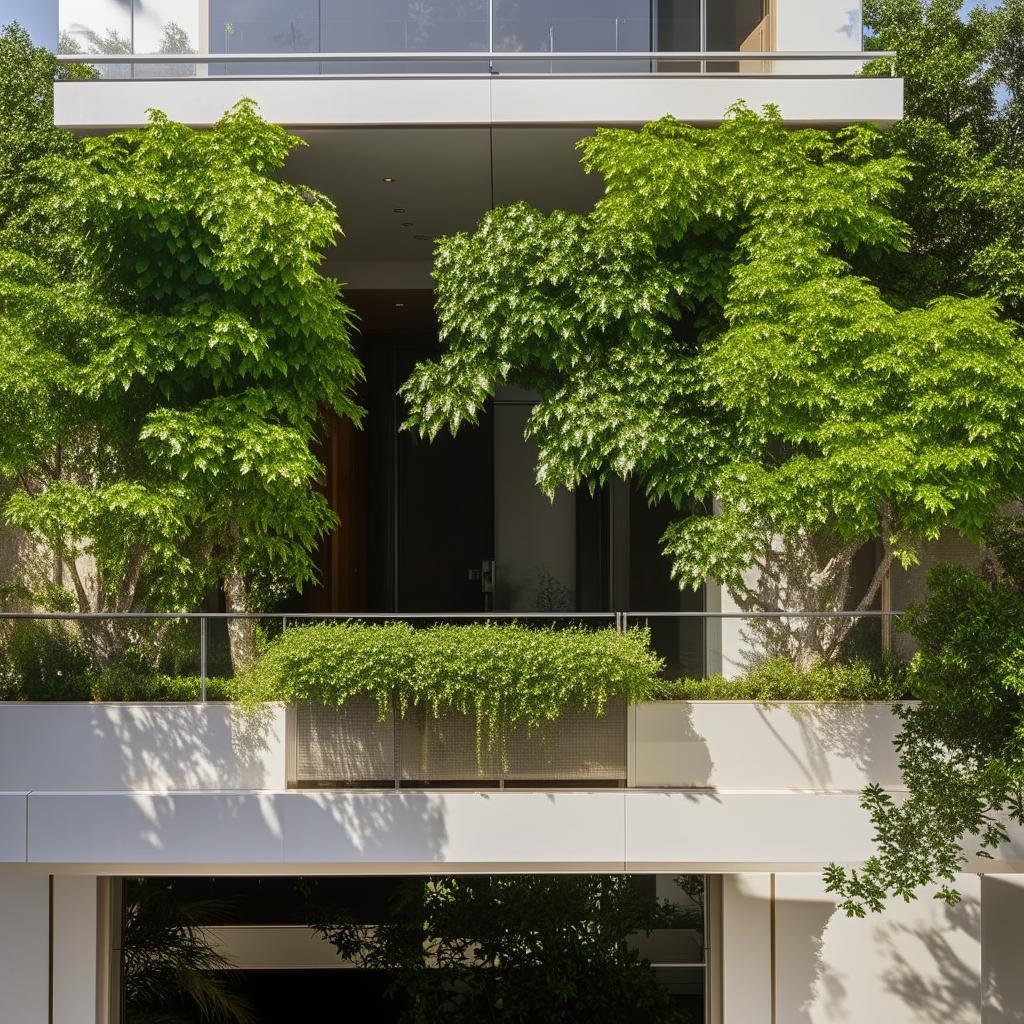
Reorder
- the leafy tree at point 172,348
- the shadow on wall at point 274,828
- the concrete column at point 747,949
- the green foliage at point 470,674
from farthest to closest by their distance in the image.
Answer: the concrete column at point 747,949
the leafy tree at point 172,348
the shadow on wall at point 274,828
the green foliage at point 470,674

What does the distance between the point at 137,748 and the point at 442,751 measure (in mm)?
2299

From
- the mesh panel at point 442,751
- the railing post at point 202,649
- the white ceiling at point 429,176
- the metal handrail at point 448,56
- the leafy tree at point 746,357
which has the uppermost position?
the metal handrail at point 448,56

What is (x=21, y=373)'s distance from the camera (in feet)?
29.3

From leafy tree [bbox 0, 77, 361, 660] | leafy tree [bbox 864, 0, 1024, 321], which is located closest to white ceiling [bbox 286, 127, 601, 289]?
leafy tree [bbox 0, 77, 361, 660]

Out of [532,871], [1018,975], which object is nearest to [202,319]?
[532,871]

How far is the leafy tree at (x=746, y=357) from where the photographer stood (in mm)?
8586

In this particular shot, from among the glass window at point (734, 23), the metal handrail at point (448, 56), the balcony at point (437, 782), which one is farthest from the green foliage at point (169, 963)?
the glass window at point (734, 23)

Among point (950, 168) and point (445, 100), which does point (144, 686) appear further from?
point (950, 168)

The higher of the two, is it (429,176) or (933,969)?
(429,176)

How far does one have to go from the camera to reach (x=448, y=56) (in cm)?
963

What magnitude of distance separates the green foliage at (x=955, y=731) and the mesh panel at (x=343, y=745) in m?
3.27

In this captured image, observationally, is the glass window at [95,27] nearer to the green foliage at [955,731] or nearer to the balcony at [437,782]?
the balcony at [437,782]

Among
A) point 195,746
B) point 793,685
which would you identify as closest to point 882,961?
point 793,685

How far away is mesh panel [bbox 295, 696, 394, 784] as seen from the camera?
8414 mm
